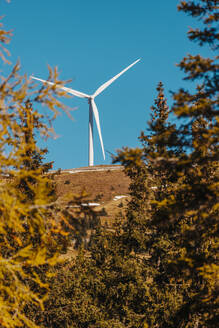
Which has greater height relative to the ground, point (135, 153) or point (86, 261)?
point (135, 153)

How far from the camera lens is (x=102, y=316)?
21.8m

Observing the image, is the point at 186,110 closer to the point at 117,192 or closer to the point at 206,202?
the point at 206,202

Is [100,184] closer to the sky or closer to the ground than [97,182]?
closer to the ground

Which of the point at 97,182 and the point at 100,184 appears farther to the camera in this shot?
the point at 97,182

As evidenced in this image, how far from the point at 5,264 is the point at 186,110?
4.80 m

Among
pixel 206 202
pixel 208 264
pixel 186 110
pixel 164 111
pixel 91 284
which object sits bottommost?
pixel 91 284

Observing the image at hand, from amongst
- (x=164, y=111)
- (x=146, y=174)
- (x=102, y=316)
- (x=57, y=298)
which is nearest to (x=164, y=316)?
(x=102, y=316)

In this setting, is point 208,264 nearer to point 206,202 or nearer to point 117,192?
point 206,202

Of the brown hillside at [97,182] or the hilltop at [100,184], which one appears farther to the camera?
the brown hillside at [97,182]

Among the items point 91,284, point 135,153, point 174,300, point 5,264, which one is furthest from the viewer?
point 91,284

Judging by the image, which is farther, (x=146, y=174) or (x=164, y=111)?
(x=164, y=111)

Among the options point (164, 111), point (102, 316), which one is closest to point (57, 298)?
point (102, 316)

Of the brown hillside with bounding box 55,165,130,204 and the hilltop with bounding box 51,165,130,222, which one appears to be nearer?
the hilltop with bounding box 51,165,130,222

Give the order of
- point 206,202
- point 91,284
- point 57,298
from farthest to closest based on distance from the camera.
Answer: point 91,284, point 57,298, point 206,202
